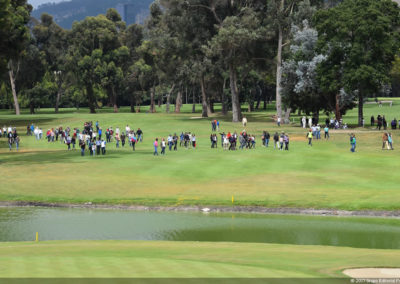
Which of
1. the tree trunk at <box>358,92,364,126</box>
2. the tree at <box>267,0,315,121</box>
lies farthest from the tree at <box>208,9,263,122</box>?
the tree trunk at <box>358,92,364,126</box>

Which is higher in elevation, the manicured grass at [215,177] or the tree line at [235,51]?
the tree line at [235,51]

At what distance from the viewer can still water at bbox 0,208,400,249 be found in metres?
27.5

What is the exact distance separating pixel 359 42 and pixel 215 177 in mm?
40803

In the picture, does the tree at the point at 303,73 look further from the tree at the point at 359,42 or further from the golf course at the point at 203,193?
the golf course at the point at 203,193

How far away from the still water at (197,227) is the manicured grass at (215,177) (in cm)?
269

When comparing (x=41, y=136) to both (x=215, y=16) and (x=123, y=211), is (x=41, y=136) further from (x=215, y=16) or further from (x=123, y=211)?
(x=123, y=211)

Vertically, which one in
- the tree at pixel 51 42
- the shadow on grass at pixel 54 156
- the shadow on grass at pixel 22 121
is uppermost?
the tree at pixel 51 42

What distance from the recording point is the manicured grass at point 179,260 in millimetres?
15125

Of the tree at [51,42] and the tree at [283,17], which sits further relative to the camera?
the tree at [51,42]

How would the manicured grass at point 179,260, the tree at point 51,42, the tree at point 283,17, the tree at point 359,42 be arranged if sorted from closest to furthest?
the manicured grass at point 179,260 → the tree at point 359,42 → the tree at point 283,17 → the tree at point 51,42

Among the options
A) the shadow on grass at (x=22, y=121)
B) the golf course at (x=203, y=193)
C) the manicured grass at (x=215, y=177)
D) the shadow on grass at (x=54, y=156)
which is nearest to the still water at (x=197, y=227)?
the golf course at (x=203, y=193)

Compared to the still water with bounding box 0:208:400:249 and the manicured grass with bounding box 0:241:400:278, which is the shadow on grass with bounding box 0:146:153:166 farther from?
the manicured grass with bounding box 0:241:400:278

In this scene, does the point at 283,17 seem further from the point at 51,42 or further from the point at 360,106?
the point at 51,42

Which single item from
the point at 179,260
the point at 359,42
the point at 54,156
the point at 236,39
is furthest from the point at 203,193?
the point at 236,39
